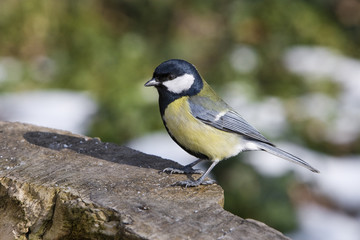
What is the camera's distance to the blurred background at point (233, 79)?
4.31 m

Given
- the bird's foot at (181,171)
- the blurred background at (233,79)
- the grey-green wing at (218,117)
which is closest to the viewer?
the bird's foot at (181,171)

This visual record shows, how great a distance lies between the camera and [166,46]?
20.1ft

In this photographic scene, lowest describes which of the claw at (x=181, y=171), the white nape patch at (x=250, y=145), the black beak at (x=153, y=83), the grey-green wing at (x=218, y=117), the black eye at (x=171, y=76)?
the claw at (x=181, y=171)

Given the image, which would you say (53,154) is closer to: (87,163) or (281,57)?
(87,163)

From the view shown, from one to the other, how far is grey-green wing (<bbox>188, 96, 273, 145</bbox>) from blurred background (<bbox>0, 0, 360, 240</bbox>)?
114 cm

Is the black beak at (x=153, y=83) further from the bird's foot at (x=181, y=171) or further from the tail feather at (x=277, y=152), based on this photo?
the tail feather at (x=277, y=152)

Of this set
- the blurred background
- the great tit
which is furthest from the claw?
the blurred background

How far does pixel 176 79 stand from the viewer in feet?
9.16

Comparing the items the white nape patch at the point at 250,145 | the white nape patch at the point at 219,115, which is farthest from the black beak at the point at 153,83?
the white nape patch at the point at 250,145

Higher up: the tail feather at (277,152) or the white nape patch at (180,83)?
the white nape patch at (180,83)

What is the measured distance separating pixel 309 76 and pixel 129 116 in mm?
2195

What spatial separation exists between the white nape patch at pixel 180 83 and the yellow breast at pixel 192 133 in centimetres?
5

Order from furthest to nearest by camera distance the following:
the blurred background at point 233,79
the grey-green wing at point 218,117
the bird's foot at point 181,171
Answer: the blurred background at point 233,79
the grey-green wing at point 218,117
the bird's foot at point 181,171

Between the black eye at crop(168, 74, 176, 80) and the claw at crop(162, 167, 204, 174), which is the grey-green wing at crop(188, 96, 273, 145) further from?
the claw at crop(162, 167, 204, 174)
